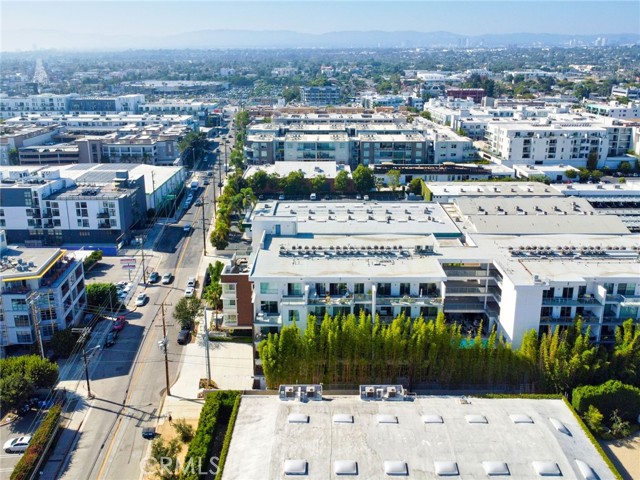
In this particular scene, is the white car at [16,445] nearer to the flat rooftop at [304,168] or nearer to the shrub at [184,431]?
the shrub at [184,431]

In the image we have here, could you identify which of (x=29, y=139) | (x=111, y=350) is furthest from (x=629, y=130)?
(x=29, y=139)

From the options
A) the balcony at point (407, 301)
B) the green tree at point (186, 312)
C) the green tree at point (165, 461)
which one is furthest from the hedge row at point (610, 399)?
the green tree at point (186, 312)

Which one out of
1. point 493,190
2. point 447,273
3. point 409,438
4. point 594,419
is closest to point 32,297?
point 409,438

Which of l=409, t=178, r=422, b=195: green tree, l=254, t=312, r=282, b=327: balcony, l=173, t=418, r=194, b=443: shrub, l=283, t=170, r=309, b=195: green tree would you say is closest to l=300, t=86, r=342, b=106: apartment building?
l=409, t=178, r=422, b=195: green tree

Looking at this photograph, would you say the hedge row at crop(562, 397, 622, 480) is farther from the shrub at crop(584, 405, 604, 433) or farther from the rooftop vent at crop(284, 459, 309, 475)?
the rooftop vent at crop(284, 459, 309, 475)

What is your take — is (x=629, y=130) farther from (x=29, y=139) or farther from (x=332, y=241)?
(x=29, y=139)

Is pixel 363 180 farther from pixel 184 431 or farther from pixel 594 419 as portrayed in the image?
pixel 184 431
